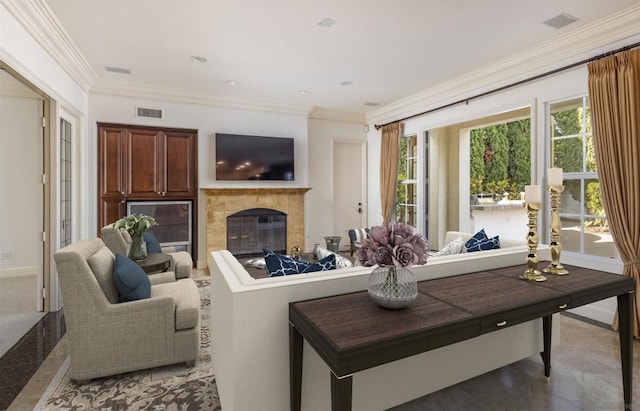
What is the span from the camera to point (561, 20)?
304cm

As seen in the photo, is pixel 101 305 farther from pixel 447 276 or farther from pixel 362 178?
pixel 362 178

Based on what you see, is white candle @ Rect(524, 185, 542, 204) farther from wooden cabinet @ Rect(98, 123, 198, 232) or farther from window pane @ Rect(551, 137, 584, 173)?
wooden cabinet @ Rect(98, 123, 198, 232)

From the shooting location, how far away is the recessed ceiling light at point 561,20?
297 cm

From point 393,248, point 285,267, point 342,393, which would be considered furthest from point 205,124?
point 342,393

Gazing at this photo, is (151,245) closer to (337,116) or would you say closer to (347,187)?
(347,187)

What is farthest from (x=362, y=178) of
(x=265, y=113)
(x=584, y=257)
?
(x=584, y=257)

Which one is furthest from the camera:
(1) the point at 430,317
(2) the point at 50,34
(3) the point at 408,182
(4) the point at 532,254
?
(3) the point at 408,182

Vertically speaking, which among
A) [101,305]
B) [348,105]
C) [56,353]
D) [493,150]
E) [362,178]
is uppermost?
[348,105]

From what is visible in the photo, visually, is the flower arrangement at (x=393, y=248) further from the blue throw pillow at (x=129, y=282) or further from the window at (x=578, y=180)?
the window at (x=578, y=180)

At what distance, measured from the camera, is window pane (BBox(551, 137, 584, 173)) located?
3.48 m

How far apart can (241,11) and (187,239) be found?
359cm

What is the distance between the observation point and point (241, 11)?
2873 millimetres

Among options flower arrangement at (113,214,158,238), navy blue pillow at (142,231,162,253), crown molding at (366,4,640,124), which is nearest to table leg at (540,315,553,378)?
crown molding at (366,4,640,124)

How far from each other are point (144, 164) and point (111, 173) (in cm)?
45
